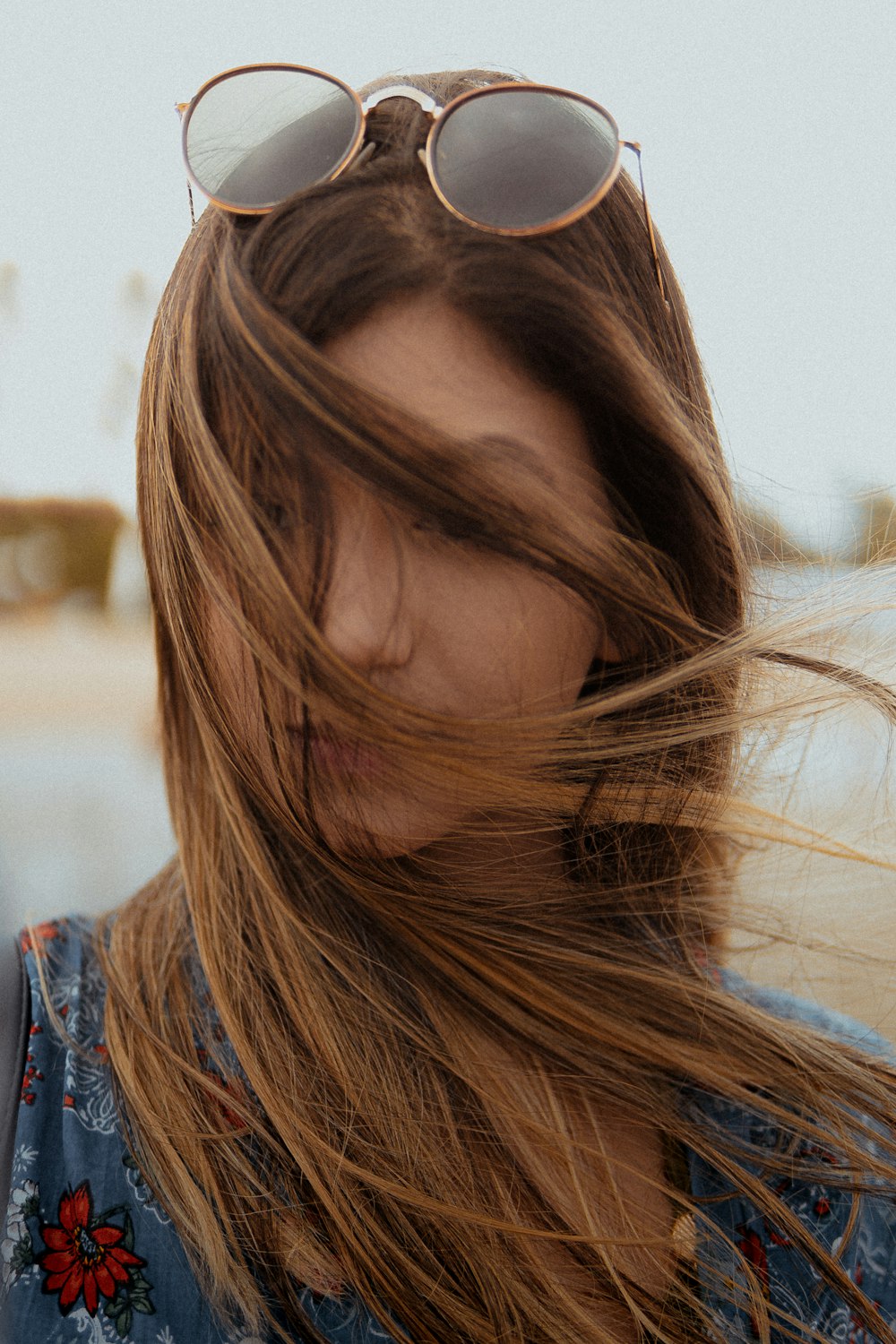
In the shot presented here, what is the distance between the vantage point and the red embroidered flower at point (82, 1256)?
805mm

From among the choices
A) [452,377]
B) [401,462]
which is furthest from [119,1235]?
[452,377]

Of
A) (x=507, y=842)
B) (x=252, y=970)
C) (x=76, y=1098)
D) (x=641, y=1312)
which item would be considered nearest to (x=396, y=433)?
(x=507, y=842)

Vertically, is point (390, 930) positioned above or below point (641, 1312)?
above

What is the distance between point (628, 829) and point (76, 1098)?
0.61 meters

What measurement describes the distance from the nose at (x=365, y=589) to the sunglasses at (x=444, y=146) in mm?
298

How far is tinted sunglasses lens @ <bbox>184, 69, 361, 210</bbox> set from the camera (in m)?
0.94

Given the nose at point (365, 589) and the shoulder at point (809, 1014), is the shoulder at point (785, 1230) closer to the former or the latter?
the shoulder at point (809, 1014)

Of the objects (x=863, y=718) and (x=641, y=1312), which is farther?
(x=863, y=718)

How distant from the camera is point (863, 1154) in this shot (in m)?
1.00

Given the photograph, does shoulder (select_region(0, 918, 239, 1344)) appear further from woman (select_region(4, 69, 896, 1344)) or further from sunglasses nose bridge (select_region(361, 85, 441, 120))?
sunglasses nose bridge (select_region(361, 85, 441, 120))

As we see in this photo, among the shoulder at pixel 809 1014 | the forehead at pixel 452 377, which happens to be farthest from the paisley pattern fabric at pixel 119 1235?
the forehead at pixel 452 377

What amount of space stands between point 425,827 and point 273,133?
0.66m

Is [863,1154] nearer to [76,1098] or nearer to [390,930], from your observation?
[390,930]

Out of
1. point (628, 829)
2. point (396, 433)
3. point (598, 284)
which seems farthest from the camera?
point (628, 829)
